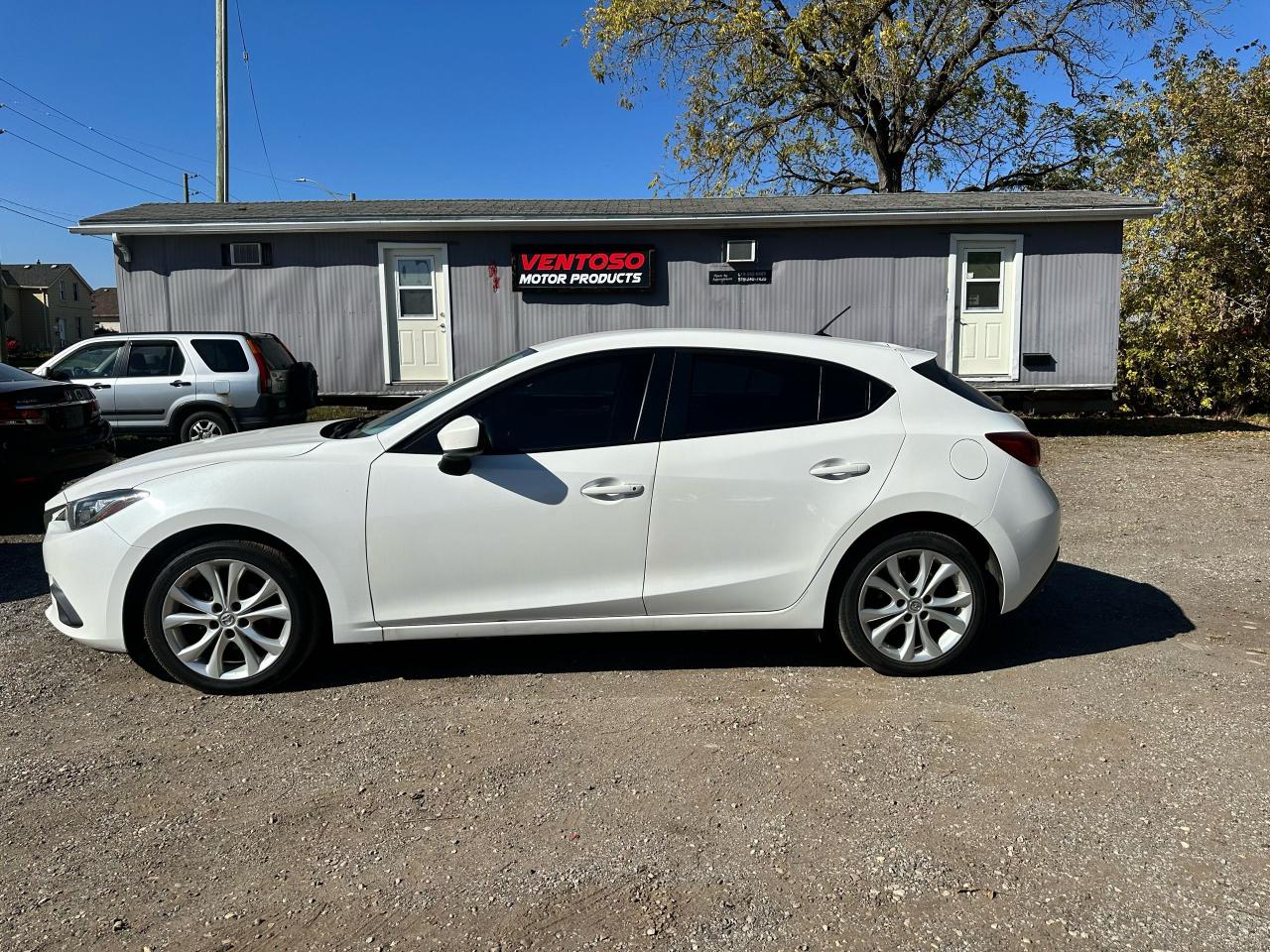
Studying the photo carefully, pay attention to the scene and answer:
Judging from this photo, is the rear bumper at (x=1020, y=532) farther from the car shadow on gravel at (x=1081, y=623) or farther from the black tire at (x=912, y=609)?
the car shadow on gravel at (x=1081, y=623)

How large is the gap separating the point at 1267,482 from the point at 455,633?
893 cm

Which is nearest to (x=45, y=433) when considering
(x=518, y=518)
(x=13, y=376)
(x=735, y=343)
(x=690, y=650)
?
(x=13, y=376)

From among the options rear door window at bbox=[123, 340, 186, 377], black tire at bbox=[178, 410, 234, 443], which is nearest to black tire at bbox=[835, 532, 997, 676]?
black tire at bbox=[178, 410, 234, 443]

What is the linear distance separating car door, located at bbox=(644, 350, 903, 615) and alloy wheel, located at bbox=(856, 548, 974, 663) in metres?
0.32

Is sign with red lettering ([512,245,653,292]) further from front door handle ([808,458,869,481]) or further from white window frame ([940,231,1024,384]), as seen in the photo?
front door handle ([808,458,869,481])

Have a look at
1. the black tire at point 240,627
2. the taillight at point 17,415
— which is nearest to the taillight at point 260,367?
the taillight at point 17,415

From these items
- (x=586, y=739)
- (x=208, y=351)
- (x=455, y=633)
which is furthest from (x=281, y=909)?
(x=208, y=351)

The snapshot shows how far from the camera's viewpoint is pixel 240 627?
3.98 m

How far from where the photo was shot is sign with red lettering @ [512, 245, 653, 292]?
13109mm

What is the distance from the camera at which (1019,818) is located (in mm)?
3043

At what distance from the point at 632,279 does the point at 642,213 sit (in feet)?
2.89

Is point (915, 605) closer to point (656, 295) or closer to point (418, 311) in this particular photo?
point (656, 295)

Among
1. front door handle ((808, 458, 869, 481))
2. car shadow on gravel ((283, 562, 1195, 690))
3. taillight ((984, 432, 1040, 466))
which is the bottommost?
car shadow on gravel ((283, 562, 1195, 690))

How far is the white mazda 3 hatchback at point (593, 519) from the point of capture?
12.9ft
